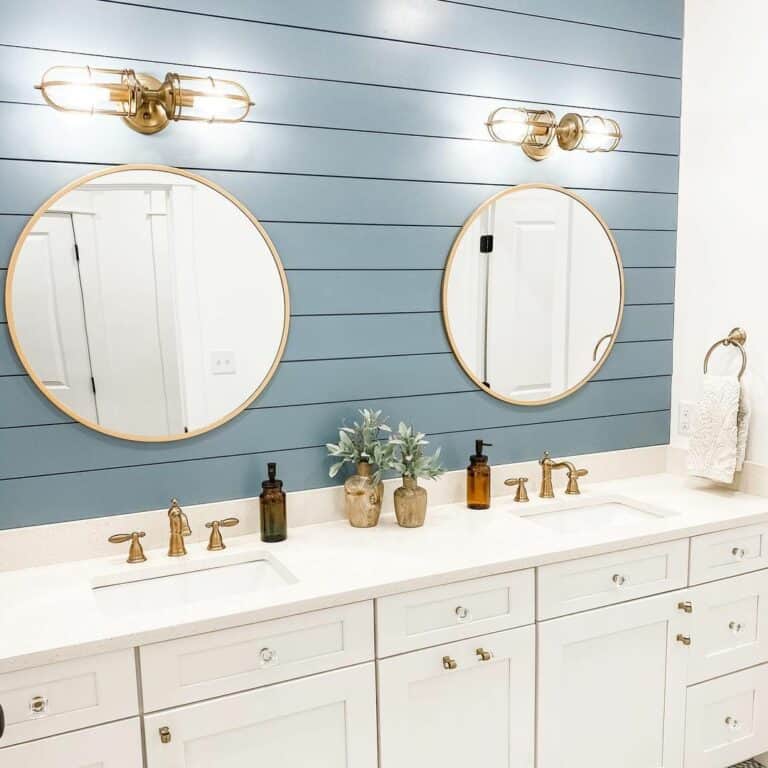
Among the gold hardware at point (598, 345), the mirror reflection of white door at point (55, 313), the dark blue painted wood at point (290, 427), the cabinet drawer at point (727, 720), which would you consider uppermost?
the mirror reflection of white door at point (55, 313)

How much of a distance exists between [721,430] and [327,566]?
4.29 feet

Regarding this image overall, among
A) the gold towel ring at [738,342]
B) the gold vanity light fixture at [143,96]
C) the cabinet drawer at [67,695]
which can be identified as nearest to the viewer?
the cabinet drawer at [67,695]

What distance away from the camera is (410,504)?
6.82ft

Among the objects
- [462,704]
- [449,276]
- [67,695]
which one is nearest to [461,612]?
[462,704]

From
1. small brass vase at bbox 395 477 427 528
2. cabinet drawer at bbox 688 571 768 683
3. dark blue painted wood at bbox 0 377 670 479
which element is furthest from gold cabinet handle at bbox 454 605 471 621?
cabinet drawer at bbox 688 571 768 683

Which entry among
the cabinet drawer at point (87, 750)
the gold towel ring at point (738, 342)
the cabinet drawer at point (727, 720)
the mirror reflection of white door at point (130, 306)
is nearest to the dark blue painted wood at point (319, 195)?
the mirror reflection of white door at point (130, 306)

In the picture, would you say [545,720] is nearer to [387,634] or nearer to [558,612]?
[558,612]

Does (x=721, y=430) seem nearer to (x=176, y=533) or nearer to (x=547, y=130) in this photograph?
(x=547, y=130)

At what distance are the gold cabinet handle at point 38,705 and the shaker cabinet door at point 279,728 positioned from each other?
7.6 inches

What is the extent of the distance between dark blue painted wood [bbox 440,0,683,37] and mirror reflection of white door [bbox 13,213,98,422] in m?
1.32

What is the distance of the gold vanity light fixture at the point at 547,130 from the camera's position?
7.40ft

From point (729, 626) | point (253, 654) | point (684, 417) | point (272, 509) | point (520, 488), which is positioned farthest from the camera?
point (684, 417)

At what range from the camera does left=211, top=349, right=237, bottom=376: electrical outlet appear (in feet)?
6.57

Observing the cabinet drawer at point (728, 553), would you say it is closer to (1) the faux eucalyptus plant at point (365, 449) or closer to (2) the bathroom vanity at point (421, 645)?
(2) the bathroom vanity at point (421, 645)
